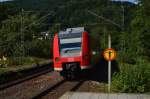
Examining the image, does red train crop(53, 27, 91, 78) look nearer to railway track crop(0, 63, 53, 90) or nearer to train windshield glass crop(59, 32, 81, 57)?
train windshield glass crop(59, 32, 81, 57)

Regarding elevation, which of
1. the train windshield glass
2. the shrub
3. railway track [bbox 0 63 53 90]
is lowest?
railway track [bbox 0 63 53 90]

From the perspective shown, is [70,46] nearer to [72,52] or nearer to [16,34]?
[72,52]

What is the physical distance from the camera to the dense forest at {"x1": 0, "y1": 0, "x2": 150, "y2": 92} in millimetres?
17438

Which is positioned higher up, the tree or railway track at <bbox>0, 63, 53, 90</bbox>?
the tree

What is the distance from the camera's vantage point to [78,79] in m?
25.8

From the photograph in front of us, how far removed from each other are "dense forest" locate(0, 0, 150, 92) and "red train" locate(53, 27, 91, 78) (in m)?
2.34

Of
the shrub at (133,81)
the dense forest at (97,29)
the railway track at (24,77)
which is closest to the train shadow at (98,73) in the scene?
the dense forest at (97,29)

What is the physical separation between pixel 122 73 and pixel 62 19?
7337cm

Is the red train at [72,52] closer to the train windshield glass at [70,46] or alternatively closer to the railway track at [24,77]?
the train windshield glass at [70,46]

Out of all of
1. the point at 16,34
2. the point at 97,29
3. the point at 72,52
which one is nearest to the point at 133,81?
the point at 72,52

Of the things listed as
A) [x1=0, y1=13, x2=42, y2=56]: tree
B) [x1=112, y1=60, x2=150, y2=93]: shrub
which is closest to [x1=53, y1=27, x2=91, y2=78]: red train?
[x1=112, y1=60, x2=150, y2=93]: shrub

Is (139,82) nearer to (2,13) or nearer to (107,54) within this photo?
(107,54)

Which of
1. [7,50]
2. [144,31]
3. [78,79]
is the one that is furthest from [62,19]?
[78,79]

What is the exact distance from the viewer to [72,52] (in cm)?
2439
